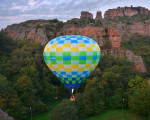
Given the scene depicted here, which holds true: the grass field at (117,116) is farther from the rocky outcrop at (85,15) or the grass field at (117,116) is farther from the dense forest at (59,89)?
the rocky outcrop at (85,15)

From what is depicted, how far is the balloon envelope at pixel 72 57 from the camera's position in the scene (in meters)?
12.0

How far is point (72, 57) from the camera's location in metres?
12.0

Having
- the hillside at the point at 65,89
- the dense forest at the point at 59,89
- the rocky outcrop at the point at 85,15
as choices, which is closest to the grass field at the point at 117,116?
the hillside at the point at 65,89

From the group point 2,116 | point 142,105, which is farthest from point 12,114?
point 142,105

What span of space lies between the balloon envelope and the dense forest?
2.33 m

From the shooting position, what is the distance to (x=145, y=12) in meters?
77.6

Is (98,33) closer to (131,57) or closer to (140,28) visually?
(131,57)

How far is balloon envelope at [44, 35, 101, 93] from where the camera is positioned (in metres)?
12.0

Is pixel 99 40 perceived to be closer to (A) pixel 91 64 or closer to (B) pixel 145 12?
(A) pixel 91 64

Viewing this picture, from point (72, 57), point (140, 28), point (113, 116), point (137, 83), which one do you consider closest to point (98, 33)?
point (137, 83)

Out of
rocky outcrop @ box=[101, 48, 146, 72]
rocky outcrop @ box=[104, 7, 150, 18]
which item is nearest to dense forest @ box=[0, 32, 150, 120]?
rocky outcrop @ box=[101, 48, 146, 72]

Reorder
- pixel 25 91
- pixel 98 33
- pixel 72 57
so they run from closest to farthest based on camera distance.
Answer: pixel 72 57 < pixel 25 91 < pixel 98 33

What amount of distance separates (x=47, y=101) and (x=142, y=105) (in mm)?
9971

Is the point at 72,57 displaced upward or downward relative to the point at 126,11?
downward
